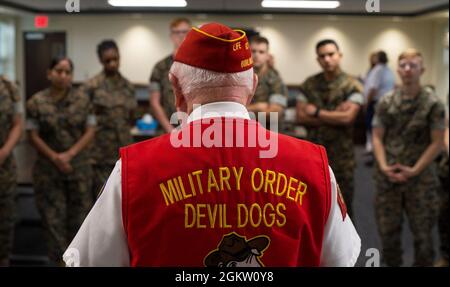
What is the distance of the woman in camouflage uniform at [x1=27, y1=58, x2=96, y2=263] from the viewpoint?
8.61 feet

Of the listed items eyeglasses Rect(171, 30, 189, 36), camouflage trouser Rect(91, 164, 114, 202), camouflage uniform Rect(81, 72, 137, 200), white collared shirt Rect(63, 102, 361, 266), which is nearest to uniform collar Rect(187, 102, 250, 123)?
white collared shirt Rect(63, 102, 361, 266)

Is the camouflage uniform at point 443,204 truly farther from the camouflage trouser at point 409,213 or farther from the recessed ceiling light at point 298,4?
the recessed ceiling light at point 298,4

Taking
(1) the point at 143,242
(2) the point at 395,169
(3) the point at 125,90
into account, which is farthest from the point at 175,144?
(3) the point at 125,90

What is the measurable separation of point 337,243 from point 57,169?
2004 millimetres

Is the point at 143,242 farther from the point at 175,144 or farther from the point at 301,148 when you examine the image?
the point at 301,148

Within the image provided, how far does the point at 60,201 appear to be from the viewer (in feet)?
8.73

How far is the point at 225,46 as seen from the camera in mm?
900

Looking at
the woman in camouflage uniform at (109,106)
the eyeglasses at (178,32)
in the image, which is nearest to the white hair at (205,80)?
the eyeglasses at (178,32)

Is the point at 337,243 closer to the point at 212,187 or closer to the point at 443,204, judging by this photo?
the point at 212,187

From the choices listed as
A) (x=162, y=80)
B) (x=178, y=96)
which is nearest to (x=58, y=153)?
(x=162, y=80)

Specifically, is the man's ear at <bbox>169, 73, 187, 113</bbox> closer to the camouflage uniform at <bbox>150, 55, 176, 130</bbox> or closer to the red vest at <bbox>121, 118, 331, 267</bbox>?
the red vest at <bbox>121, 118, 331, 267</bbox>

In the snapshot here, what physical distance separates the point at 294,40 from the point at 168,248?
531 centimetres

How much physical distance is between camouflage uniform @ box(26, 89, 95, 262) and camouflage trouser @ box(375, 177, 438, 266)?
1500 mm

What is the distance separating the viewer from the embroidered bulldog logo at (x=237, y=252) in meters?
0.91
